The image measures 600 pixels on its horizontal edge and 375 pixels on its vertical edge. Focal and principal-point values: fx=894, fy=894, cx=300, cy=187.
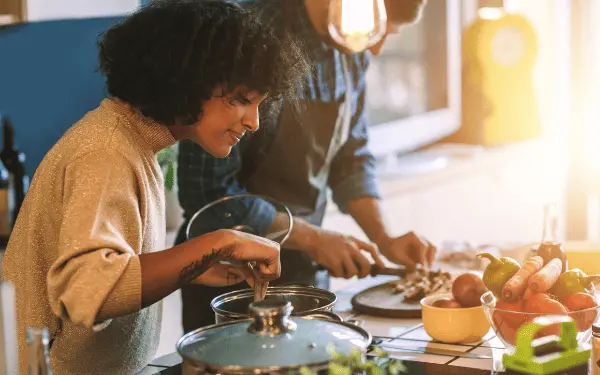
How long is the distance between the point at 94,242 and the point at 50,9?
0.97 meters

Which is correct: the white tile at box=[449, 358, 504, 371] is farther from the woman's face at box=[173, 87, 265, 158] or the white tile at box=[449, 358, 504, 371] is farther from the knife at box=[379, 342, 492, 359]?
the woman's face at box=[173, 87, 265, 158]

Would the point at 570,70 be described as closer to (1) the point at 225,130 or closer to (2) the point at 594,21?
(2) the point at 594,21

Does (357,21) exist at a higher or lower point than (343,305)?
higher

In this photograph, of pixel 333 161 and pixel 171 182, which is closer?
pixel 171 182

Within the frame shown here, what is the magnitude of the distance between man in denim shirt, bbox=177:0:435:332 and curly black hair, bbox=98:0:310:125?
0.51 meters

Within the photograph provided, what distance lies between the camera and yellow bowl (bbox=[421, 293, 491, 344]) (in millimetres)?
1659

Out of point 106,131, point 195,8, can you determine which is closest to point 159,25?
point 195,8

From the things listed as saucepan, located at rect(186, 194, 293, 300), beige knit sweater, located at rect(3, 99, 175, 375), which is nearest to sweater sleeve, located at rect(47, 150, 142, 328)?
beige knit sweater, located at rect(3, 99, 175, 375)

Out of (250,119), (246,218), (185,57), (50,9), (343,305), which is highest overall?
A: (50,9)

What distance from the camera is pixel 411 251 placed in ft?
7.36

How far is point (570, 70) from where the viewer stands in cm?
557

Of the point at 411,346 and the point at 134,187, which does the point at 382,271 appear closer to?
the point at 411,346

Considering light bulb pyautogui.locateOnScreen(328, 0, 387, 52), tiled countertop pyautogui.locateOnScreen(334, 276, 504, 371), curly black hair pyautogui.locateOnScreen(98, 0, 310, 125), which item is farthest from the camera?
light bulb pyautogui.locateOnScreen(328, 0, 387, 52)

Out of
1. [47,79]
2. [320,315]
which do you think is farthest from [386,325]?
[47,79]
